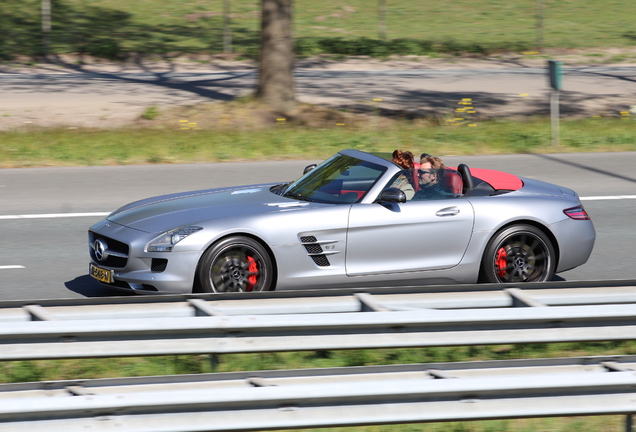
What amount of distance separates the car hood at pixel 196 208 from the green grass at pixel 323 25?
23.3 m

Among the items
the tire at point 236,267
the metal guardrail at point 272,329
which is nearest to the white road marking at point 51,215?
the tire at point 236,267

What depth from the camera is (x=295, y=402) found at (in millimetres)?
3908

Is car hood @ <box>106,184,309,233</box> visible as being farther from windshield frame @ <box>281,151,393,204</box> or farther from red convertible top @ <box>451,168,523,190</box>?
red convertible top @ <box>451,168,523,190</box>

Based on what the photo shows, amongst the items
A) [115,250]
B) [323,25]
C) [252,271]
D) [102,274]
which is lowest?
[102,274]

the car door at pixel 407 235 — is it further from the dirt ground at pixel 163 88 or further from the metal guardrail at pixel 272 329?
the dirt ground at pixel 163 88

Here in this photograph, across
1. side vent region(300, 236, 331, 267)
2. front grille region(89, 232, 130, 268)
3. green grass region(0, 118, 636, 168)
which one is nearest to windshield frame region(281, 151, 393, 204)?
side vent region(300, 236, 331, 267)

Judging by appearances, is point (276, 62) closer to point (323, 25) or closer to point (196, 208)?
point (196, 208)

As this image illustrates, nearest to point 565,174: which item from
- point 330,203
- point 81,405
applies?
point 330,203

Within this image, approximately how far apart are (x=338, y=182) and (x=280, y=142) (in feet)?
29.1

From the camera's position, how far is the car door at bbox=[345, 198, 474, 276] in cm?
743

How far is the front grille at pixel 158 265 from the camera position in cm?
712

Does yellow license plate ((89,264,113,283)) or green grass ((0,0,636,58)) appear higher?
green grass ((0,0,636,58))

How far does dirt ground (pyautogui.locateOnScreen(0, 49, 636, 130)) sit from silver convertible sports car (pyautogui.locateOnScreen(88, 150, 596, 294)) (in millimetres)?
11717

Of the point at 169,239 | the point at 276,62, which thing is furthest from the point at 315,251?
the point at 276,62
